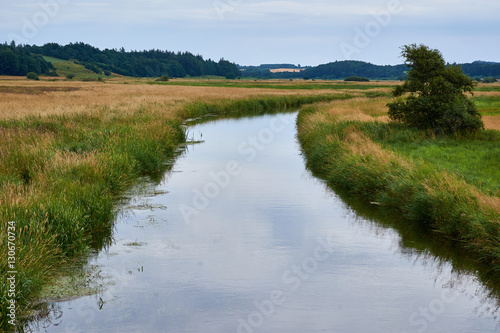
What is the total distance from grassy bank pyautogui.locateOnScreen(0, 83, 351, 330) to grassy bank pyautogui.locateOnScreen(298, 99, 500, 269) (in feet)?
24.3

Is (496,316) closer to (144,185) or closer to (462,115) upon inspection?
(144,185)

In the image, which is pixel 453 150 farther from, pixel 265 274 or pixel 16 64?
pixel 16 64

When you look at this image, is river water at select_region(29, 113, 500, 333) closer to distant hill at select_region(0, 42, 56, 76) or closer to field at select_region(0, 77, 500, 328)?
field at select_region(0, 77, 500, 328)

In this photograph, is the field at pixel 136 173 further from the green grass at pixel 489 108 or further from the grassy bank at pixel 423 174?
the green grass at pixel 489 108

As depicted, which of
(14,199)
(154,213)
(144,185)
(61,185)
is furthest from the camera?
(144,185)

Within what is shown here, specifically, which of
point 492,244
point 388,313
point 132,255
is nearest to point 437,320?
point 388,313

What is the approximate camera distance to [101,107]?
34969mm

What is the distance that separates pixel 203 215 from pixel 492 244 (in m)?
7.52

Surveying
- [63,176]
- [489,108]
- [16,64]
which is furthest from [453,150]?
[16,64]

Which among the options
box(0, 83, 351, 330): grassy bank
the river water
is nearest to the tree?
the river water

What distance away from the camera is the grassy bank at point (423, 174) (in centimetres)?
1134

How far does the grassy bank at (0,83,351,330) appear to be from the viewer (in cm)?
893

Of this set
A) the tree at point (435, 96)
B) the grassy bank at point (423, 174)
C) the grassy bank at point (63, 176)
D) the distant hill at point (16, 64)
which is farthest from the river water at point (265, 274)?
the distant hill at point (16, 64)

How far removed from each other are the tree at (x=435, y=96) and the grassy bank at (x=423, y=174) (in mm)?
886
